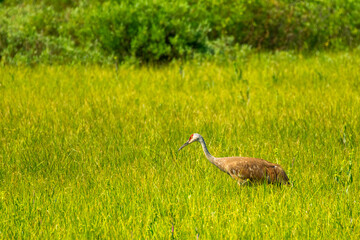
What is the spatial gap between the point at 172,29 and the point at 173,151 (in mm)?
6300

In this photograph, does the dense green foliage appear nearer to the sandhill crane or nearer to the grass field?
the grass field

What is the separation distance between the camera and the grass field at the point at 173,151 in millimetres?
3943

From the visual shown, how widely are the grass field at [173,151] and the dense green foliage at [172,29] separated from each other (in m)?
1.19

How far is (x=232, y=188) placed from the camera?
4.68m

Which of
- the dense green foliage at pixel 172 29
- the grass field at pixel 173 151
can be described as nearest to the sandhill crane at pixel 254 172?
the grass field at pixel 173 151

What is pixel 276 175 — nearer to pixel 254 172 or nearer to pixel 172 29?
pixel 254 172

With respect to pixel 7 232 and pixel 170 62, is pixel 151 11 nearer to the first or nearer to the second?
pixel 170 62

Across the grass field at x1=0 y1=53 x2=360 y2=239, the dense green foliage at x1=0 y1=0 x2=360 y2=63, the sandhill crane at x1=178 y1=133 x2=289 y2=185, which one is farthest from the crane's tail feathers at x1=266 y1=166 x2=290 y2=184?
the dense green foliage at x1=0 y1=0 x2=360 y2=63

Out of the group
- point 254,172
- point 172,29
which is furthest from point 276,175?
point 172,29

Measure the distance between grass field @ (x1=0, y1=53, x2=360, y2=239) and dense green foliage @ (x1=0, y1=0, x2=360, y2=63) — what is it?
119cm

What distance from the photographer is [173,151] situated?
18.7 feet

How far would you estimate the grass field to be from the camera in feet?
12.9

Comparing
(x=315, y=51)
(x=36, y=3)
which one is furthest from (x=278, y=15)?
(x=36, y=3)

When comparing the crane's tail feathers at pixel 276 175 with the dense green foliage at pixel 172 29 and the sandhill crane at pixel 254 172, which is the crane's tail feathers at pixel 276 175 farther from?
the dense green foliage at pixel 172 29
